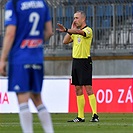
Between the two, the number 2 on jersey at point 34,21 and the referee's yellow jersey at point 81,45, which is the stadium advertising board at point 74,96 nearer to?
the referee's yellow jersey at point 81,45

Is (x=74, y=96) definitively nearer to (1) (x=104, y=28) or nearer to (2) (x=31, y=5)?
(1) (x=104, y=28)

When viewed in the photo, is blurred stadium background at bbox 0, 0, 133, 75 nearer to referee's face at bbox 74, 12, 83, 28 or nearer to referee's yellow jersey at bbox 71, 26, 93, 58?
referee's yellow jersey at bbox 71, 26, 93, 58

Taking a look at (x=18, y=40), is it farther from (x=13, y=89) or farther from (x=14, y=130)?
(x=14, y=130)

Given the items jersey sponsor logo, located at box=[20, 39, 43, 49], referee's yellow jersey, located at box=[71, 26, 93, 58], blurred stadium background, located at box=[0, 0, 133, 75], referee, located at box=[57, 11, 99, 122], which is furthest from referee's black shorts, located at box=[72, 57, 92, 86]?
blurred stadium background, located at box=[0, 0, 133, 75]

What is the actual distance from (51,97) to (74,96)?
0.60m

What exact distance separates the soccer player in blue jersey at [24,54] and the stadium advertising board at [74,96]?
357 inches

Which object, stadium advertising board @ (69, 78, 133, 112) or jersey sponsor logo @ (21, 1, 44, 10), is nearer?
jersey sponsor logo @ (21, 1, 44, 10)

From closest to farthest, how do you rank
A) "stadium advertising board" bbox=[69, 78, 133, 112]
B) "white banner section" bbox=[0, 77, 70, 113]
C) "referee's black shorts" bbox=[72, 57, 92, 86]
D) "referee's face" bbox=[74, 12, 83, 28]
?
"referee's face" bbox=[74, 12, 83, 28]
"referee's black shorts" bbox=[72, 57, 92, 86]
"stadium advertising board" bbox=[69, 78, 133, 112]
"white banner section" bbox=[0, 77, 70, 113]

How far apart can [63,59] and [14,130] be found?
11.2 metres

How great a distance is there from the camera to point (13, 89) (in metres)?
8.24

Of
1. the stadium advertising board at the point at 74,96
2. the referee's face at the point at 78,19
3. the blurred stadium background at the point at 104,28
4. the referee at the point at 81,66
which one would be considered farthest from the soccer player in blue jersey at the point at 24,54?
the blurred stadium background at the point at 104,28

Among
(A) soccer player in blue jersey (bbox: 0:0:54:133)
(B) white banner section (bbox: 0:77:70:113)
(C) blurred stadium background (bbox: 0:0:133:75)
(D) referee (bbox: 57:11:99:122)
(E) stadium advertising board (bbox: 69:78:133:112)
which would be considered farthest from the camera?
(C) blurred stadium background (bbox: 0:0:133:75)

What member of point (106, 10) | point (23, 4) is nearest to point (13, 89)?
point (23, 4)

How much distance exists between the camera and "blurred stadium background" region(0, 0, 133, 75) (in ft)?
70.5
